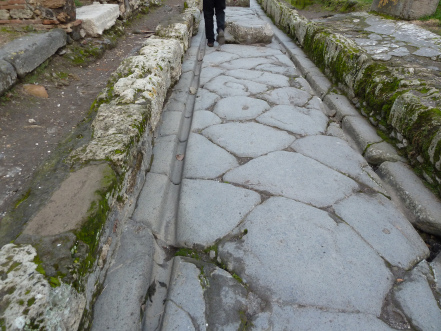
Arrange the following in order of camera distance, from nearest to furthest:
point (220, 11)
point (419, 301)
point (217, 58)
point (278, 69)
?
point (419, 301) → point (278, 69) → point (217, 58) → point (220, 11)

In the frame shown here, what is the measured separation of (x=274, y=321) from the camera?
1098 mm

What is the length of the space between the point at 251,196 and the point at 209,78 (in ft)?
6.88

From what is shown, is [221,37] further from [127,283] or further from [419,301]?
[419,301]

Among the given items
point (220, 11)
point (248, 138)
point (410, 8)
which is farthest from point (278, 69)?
point (410, 8)

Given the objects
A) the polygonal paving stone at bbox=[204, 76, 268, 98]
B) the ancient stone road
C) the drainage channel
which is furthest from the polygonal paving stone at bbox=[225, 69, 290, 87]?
the ancient stone road

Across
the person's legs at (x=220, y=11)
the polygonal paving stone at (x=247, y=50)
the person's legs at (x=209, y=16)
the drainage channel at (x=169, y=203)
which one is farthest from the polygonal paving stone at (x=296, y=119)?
the person's legs at (x=220, y=11)

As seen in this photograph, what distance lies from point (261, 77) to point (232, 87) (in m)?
0.49

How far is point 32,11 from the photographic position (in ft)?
10.7

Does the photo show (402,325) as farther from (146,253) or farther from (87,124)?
(87,124)

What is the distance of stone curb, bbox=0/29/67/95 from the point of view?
229 cm

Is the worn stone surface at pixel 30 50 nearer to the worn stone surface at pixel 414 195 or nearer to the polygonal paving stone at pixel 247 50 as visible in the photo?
the polygonal paving stone at pixel 247 50

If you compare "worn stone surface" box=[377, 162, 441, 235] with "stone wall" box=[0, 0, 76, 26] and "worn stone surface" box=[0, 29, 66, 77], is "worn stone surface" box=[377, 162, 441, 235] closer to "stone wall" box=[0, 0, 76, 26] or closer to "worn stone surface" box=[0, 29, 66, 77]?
"worn stone surface" box=[0, 29, 66, 77]

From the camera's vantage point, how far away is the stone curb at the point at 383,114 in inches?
66.7

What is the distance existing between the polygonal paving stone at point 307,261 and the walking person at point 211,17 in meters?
3.71
